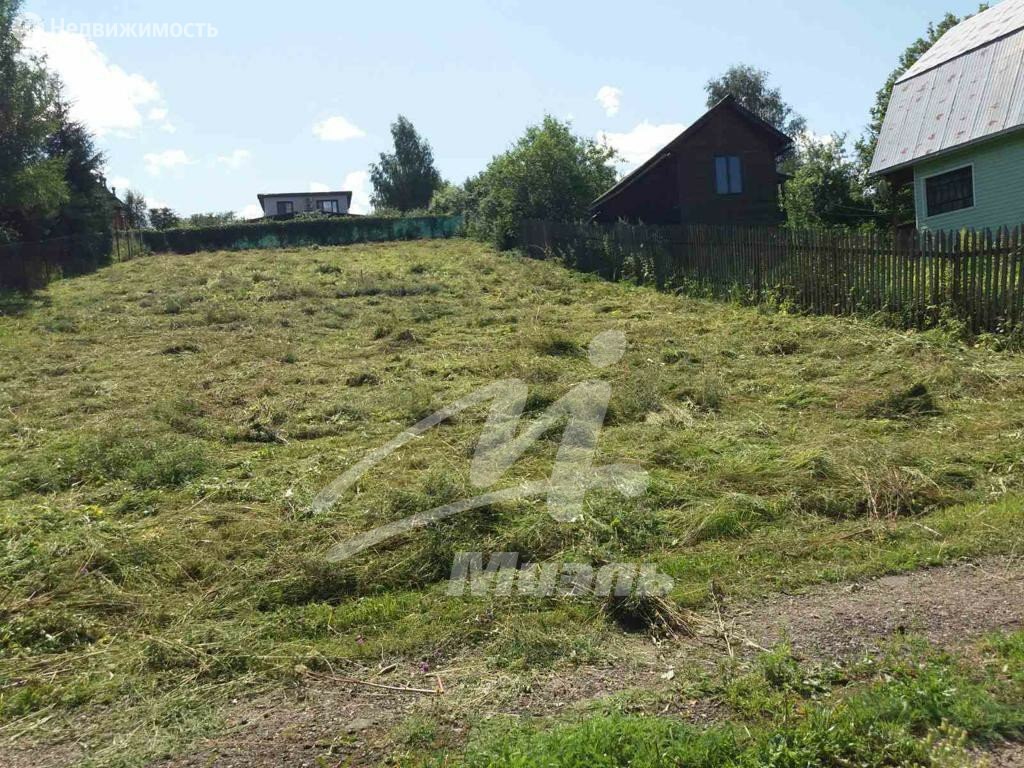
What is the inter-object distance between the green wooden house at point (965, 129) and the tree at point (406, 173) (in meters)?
57.0

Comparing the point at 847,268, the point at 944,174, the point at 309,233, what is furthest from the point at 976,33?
the point at 309,233

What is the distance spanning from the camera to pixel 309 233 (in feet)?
136

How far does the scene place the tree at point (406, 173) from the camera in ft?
244

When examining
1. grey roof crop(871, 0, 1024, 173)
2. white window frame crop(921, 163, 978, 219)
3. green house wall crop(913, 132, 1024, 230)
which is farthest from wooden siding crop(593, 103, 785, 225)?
green house wall crop(913, 132, 1024, 230)

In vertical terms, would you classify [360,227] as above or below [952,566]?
above

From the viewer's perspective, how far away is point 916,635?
398 centimetres

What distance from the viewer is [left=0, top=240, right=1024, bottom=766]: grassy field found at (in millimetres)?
3553

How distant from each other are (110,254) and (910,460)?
108ft

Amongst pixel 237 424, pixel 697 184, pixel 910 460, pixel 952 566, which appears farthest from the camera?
pixel 697 184

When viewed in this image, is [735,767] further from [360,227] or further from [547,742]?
[360,227]

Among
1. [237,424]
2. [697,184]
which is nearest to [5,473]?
[237,424]

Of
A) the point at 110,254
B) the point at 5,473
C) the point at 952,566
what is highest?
the point at 110,254

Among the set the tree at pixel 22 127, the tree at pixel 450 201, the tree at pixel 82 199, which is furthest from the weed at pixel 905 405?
the tree at pixel 450 201

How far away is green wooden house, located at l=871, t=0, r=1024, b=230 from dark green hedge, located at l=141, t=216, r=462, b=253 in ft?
81.4
